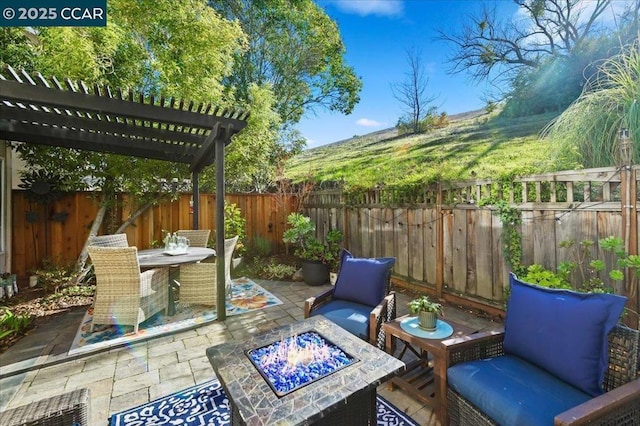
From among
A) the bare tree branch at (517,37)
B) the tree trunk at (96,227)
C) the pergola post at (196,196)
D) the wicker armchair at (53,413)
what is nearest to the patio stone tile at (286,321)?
the wicker armchair at (53,413)

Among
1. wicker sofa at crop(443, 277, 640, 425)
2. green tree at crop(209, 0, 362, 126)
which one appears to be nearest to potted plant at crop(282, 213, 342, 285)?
wicker sofa at crop(443, 277, 640, 425)

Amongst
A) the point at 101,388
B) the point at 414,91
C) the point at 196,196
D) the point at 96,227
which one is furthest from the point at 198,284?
the point at 414,91

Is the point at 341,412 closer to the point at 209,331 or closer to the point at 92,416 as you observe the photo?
the point at 92,416

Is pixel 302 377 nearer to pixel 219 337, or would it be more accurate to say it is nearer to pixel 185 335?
pixel 219 337

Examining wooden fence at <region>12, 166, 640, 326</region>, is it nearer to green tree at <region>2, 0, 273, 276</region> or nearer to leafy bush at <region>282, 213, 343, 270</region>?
leafy bush at <region>282, 213, 343, 270</region>

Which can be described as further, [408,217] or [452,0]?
[452,0]

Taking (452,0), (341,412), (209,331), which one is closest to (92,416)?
(209,331)

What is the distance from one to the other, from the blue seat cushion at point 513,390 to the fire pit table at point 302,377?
1.35 ft

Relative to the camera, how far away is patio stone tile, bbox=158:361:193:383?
94.3 inches

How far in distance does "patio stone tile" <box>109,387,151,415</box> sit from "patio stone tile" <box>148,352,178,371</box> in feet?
1.12

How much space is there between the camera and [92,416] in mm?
1919

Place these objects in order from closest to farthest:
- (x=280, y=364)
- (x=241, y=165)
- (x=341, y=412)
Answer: (x=341, y=412)
(x=280, y=364)
(x=241, y=165)

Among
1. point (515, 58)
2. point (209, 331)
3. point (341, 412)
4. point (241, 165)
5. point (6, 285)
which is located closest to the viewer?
point (341, 412)

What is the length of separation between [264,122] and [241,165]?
104 cm
